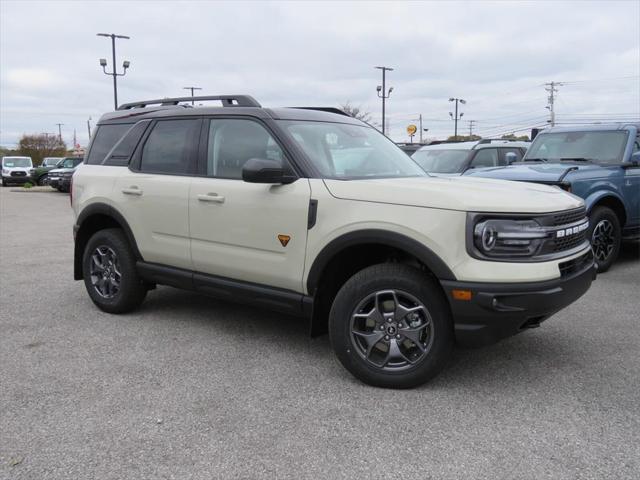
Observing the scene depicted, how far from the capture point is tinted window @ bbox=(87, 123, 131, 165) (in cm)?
548

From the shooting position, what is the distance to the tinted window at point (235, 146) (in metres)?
4.32

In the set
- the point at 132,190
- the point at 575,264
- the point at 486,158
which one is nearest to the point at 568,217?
the point at 575,264

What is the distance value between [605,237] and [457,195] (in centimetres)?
472

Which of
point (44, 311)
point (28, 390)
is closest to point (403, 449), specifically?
point (28, 390)

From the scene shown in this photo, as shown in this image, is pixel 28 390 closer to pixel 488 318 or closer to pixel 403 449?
pixel 403 449

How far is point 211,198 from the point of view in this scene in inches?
175

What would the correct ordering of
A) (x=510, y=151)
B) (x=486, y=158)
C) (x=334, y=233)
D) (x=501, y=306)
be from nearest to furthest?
(x=501, y=306)
(x=334, y=233)
(x=486, y=158)
(x=510, y=151)

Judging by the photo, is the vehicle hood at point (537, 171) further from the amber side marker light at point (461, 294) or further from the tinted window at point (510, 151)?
the amber side marker light at point (461, 294)

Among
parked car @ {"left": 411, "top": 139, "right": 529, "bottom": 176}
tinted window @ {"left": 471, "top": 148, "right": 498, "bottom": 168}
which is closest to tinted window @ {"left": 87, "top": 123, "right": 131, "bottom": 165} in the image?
parked car @ {"left": 411, "top": 139, "right": 529, "bottom": 176}

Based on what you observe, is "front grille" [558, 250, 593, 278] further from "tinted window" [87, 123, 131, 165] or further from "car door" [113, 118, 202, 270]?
"tinted window" [87, 123, 131, 165]

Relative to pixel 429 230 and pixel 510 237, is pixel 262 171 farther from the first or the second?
pixel 510 237

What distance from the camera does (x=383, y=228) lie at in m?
3.61

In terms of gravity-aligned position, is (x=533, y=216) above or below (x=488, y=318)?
above

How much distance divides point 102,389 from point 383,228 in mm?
2007
